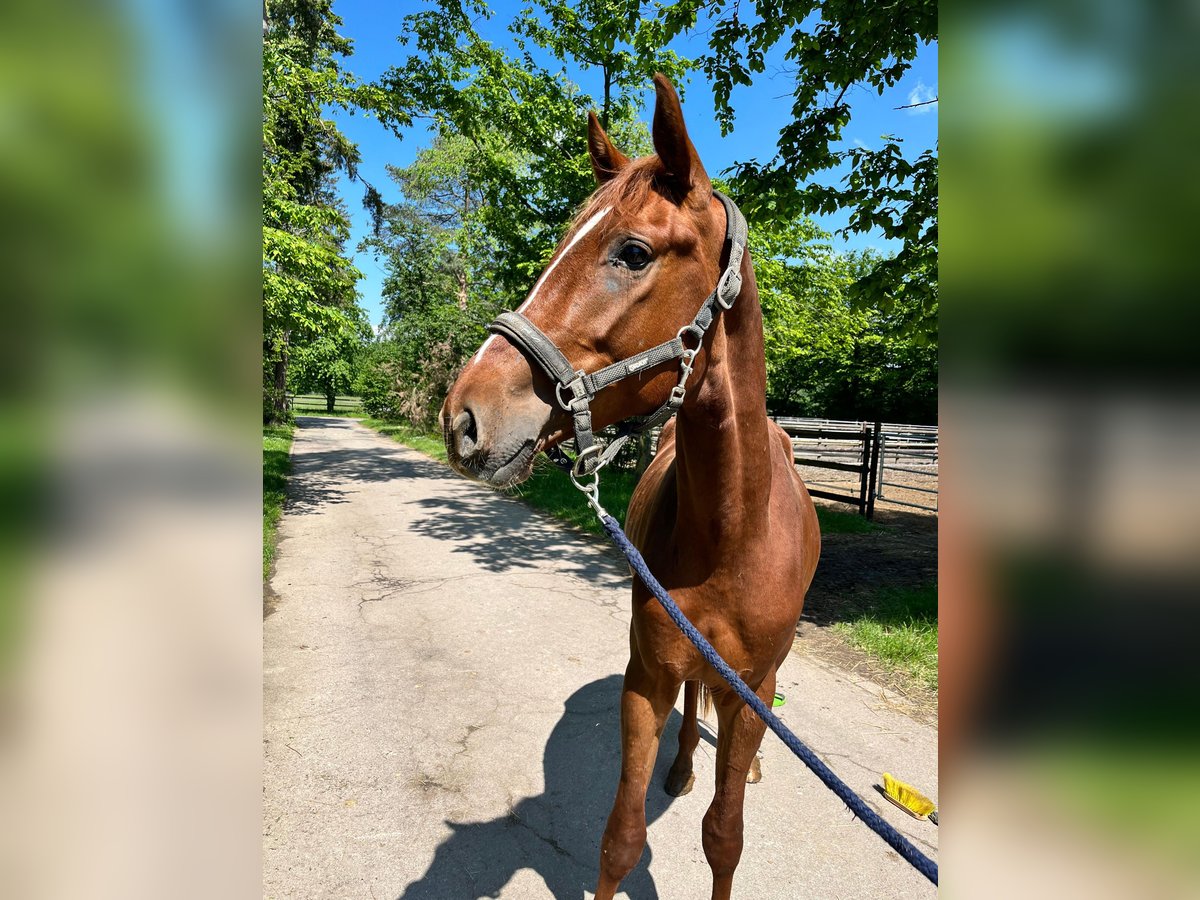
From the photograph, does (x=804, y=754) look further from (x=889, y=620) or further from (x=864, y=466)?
(x=864, y=466)

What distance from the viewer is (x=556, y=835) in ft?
8.69

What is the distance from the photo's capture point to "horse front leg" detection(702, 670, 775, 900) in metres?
2.15

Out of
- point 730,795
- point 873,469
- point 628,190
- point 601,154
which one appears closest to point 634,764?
point 730,795

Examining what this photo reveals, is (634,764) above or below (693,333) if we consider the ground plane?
below

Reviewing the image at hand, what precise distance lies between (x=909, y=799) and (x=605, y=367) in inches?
110

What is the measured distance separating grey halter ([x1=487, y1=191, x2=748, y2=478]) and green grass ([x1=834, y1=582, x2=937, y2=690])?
12.1ft

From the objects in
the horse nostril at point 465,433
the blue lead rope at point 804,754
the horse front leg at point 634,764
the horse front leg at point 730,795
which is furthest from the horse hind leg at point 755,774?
the horse nostril at point 465,433

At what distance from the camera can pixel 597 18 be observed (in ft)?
32.1

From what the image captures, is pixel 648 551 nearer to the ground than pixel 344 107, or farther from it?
nearer to the ground

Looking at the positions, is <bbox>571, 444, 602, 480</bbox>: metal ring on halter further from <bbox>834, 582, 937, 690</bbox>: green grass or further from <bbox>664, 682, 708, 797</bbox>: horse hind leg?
<bbox>834, 582, 937, 690</bbox>: green grass
